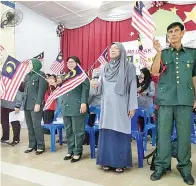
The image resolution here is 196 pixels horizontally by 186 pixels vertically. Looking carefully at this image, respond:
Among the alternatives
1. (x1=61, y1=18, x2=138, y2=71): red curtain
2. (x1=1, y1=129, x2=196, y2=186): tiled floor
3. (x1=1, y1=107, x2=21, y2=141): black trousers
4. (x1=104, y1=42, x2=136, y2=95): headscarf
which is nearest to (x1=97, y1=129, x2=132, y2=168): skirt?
(x1=1, y1=129, x2=196, y2=186): tiled floor

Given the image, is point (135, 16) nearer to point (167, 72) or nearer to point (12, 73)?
point (167, 72)

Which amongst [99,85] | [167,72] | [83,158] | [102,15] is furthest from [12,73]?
[102,15]

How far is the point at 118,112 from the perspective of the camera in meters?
2.43

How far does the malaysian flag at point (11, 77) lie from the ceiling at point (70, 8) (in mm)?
3497

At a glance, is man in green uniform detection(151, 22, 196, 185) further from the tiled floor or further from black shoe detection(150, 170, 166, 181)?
the tiled floor

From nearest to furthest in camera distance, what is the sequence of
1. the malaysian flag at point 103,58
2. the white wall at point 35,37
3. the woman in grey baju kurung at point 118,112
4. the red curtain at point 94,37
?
the woman in grey baju kurung at point 118,112 → the malaysian flag at point 103,58 → the red curtain at point 94,37 → the white wall at point 35,37

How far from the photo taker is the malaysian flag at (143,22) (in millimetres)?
2527

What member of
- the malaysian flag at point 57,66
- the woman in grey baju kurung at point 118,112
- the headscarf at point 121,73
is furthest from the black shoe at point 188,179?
the malaysian flag at point 57,66

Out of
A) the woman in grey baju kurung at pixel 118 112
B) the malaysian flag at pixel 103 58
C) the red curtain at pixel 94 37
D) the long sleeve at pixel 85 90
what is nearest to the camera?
the woman in grey baju kurung at pixel 118 112

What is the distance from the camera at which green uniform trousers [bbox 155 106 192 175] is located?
7.27 feet

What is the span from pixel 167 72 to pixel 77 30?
5.07 meters

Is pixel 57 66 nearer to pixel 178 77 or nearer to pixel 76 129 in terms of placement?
pixel 76 129

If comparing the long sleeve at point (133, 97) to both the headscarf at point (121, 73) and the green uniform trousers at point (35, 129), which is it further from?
the green uniform trousers at point (35, 129)

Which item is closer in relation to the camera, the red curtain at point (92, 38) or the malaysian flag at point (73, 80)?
the malaysian flag at point (73, 80)
